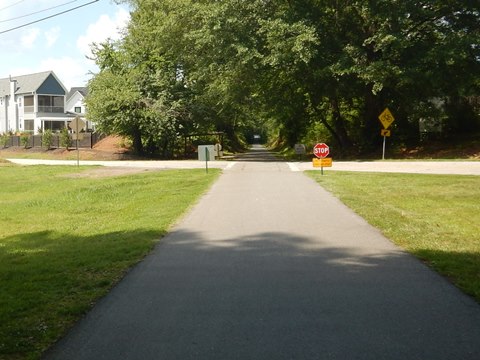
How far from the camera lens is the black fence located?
43.7 metres

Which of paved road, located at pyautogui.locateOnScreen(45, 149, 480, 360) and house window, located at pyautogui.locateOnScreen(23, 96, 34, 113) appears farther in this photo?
house window, located at pyautogui.locateOnScreen(23, 96, 34, 113)

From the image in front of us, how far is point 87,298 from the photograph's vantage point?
197 inches

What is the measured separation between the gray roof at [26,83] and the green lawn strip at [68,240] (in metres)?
53.9

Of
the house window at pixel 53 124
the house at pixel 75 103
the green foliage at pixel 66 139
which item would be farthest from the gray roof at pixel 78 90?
the green foliage at pixel 66 139

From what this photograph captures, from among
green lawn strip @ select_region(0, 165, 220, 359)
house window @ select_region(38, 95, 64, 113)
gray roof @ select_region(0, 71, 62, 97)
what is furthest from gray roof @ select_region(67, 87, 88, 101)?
green lawn strip @ select_region(0, 165, 220, 359)

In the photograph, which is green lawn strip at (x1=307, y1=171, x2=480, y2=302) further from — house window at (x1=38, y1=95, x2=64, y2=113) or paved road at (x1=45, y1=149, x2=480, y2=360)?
house window at (x1=38, y1=95, x2=64, y2=113)

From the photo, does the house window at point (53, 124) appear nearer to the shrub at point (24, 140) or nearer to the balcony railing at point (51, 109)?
the balcony railing at point (51, 109)

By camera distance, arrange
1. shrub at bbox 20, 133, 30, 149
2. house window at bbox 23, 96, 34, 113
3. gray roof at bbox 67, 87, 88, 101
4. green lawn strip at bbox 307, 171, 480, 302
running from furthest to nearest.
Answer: gray roof at bbox 67, 87, 88, 101 → house window at bbox 23, 96, 34, 113 → shrub at bbox 20, 133, 30, 149 → green lawn strip at bbox 307, 171, 480, 302

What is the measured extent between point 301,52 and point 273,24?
7.42 feet

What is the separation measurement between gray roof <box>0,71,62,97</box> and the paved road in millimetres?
67696

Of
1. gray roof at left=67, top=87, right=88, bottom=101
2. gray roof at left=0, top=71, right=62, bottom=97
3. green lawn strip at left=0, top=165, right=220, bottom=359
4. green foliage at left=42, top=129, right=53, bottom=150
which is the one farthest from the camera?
gray roof at left=67, top=87, right=88, bottom=101

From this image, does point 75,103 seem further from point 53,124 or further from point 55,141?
point 55,141

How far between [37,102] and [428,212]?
67.6 meters

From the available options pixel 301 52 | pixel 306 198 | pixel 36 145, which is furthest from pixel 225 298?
pixel 36 145
